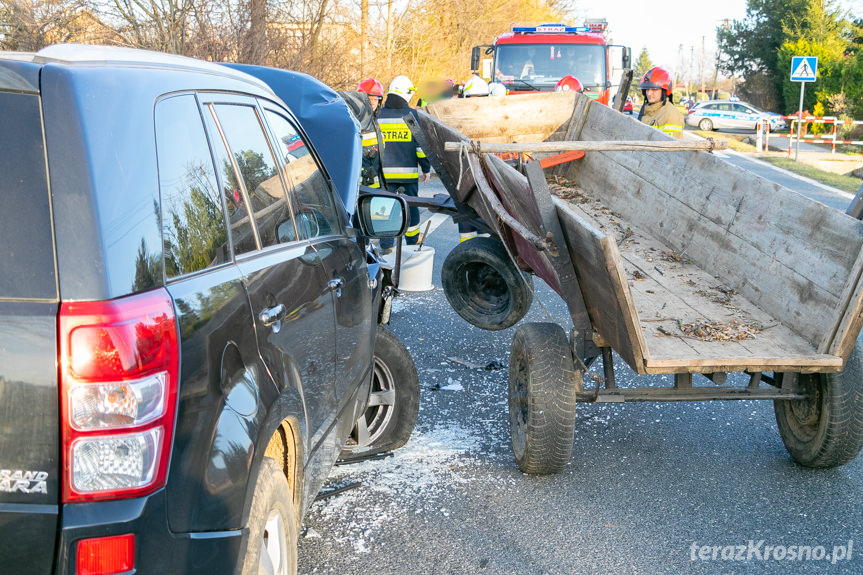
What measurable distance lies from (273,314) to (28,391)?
2.63 feet

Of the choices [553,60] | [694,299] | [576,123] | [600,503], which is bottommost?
[600,503]

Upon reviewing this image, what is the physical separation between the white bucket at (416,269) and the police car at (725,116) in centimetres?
3703

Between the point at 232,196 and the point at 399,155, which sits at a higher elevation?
the point at 232,196

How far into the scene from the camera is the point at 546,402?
3.99m

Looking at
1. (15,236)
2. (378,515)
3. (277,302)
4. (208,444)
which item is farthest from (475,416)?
(15,236)

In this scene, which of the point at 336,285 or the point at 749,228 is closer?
the point at 336,285

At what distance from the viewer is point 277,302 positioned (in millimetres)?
2469

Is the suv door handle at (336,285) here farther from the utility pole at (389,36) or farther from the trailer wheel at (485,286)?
the utility pole at (389,36)

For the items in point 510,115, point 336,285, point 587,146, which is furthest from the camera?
point 510,115

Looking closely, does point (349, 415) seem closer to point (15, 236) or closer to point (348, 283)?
point (348, 283)

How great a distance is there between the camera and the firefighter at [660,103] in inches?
328

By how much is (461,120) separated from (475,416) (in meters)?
3.77

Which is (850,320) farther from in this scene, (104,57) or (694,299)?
(104,57)

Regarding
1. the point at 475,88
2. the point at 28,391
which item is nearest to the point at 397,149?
the point at 475,88
